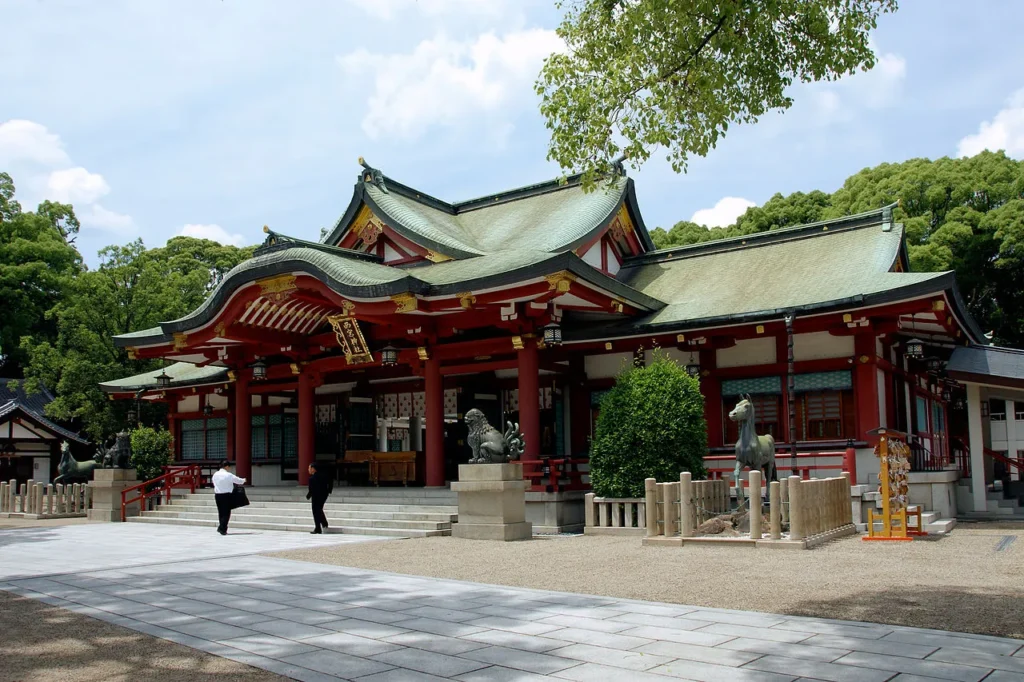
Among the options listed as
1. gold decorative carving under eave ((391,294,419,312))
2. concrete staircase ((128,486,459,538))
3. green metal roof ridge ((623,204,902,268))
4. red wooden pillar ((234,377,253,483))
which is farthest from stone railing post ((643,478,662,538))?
red wooden pillar ((234,377,253,483))

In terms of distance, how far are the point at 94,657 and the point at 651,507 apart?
8.89 metres

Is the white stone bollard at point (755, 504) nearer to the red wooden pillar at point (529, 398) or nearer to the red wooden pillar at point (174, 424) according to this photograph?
the red wooden pillar at point (529, 398)

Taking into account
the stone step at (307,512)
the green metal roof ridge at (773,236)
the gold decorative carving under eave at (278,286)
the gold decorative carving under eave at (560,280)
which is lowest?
the stone step at (307,512)

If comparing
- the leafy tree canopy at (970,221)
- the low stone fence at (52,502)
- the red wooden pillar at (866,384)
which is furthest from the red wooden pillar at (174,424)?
the leafy tree canopy at (970,221)

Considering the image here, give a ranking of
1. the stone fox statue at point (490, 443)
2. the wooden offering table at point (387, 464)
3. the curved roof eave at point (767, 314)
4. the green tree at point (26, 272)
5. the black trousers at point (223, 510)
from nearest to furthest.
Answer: the stone fox statue at point (490, 443), the curved roof eave at point (767, 314), the black trousers at point (223, 510), the wooden offering table at point (387, 464), the green tree at point (26, 272)

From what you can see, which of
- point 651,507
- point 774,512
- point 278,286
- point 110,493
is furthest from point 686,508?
point 110,493

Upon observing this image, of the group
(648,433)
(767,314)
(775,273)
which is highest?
(775,273)

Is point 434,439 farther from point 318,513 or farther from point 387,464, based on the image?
point 387,464

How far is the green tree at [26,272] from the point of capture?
1716 inches

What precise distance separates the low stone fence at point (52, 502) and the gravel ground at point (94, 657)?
57.0 ft

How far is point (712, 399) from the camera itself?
18672 mm

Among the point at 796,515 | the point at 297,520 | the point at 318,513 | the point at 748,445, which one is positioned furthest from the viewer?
the point at 297,520

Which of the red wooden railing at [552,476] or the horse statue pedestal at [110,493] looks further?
the horse statue pedestal at [110,493]

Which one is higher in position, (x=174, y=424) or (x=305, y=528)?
(x=174, y=424)
